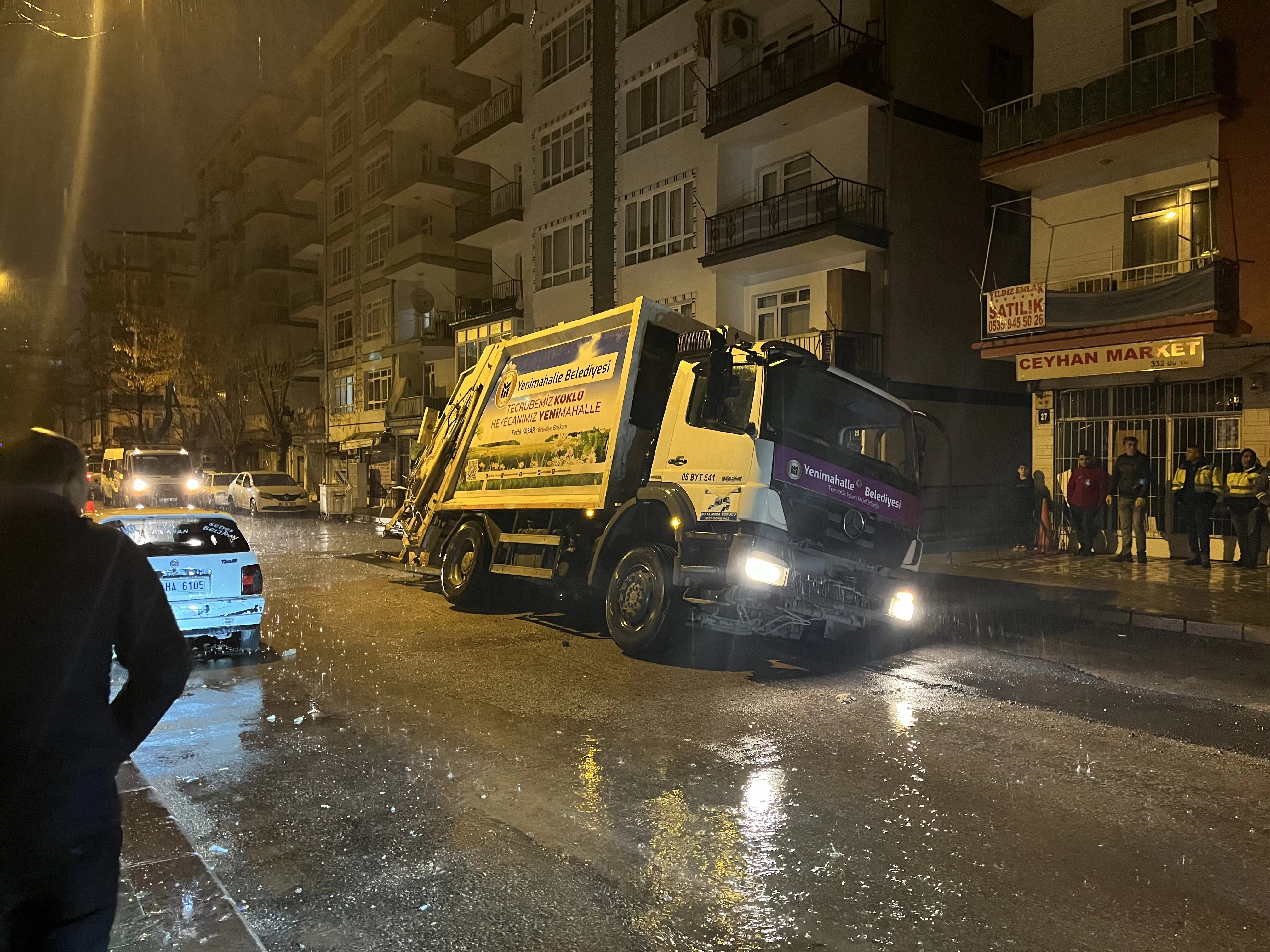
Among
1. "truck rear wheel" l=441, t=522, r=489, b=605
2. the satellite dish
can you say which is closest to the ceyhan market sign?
"truck rear wheel" l=441, t=522, r=489, b=605

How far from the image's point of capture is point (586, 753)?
5.61 meters

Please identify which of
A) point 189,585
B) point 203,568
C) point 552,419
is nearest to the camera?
point 189,585

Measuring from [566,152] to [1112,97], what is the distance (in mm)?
16865

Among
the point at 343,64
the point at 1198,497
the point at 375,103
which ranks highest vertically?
the point at 343,64

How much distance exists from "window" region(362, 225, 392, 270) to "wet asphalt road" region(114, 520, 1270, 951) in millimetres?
34712

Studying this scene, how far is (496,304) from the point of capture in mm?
32000

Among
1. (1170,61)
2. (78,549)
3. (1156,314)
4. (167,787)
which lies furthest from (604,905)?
(1170,61)

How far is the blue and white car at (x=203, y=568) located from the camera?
828 centimetres

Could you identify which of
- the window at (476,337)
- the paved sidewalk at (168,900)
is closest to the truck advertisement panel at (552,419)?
the paved sidewalk at (168,900)

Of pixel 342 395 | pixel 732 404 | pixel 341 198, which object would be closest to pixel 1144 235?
pixel 732 404

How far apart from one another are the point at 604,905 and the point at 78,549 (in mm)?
2474

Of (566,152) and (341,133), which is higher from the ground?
(341,133)

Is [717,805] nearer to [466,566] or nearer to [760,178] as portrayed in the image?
[466,566]

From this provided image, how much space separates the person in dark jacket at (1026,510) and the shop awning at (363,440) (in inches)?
1138
